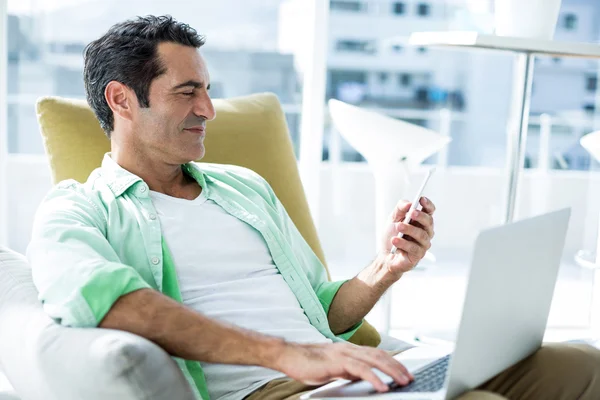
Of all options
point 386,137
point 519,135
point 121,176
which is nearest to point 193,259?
point 121,176

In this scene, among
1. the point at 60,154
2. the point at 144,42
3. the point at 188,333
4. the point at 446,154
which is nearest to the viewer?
the point at 188,333

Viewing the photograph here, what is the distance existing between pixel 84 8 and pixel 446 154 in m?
2.05

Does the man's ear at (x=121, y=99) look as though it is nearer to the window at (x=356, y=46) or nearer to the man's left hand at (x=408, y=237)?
the man's left hand at (x=408, y=237)

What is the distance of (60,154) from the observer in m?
1.86

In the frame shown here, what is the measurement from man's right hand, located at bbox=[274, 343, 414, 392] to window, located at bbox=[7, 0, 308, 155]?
6.90 feet

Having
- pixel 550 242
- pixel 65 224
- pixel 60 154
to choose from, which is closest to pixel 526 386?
pixel 550 242

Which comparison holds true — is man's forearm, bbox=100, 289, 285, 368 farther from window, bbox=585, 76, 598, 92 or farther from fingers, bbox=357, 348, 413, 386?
window, bbox=585, 76, 598, 92

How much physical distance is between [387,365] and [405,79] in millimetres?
2797

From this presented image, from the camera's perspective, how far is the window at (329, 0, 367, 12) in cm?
316

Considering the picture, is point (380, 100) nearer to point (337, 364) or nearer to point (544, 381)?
point (544, 381)

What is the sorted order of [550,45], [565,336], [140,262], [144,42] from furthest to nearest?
1. [565,336]
2. [550,45]
3. [144,42]
4. [140,262]

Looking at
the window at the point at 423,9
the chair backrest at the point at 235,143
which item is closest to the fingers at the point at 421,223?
the chair backrest at the point at 235,143

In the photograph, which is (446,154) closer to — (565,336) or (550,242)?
(565,336)

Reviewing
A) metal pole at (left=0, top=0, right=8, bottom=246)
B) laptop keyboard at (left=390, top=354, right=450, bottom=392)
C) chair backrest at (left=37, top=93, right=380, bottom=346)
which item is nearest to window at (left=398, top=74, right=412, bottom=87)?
chair backrest at (left=37, top=93, right=380, bottom=346)
